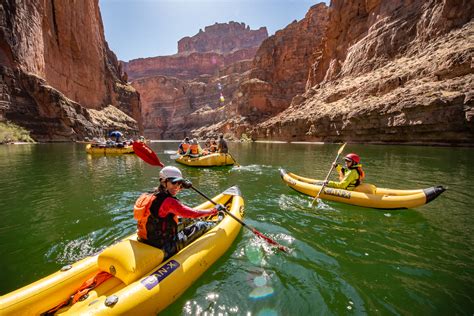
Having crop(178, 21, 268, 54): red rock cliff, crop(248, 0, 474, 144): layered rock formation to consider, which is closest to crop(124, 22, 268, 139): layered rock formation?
crop(178, 21, 268, 54): red rock cliff

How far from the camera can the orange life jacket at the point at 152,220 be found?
136 inches

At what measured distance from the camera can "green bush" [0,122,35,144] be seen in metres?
31.9

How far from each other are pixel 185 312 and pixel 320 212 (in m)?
4.74

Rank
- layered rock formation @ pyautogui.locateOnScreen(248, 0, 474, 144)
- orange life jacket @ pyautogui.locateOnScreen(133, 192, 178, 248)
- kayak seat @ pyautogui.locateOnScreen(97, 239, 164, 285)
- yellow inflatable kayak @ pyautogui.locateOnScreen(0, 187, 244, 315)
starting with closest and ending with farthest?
yellow inflatable kayak @ pyautogui.locateOnScreen(0, 187, 244, 315) < kayak seat @ pyautogui.locateOnScreen(97, 239, 164, 285) < orange life jacket @ pyautogui.locateOnScreen(133, 192, 178, 248) < layered rock formation @ pyautogui.locateOnScreen(248, 0, 474, 144)

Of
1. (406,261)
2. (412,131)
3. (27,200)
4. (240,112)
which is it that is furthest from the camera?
(240,112)

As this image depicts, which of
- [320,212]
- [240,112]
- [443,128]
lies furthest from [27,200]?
[240,112]

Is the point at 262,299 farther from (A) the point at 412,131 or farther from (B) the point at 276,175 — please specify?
(A) the point at 412,131

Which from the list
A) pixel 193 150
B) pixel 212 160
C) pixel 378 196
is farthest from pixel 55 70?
pixel 378 196

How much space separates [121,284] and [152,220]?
913 mm

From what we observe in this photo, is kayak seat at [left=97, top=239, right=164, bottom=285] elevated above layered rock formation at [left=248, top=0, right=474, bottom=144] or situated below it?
below

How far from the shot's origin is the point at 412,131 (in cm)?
2739

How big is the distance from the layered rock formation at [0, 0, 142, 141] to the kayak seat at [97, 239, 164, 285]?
143ft

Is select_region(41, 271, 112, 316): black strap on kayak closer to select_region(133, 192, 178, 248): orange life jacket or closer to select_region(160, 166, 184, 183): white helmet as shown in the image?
select_region(133, 192, 178, 248): orange life jacket

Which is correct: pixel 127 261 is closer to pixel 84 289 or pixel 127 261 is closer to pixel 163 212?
pixel 84 289
